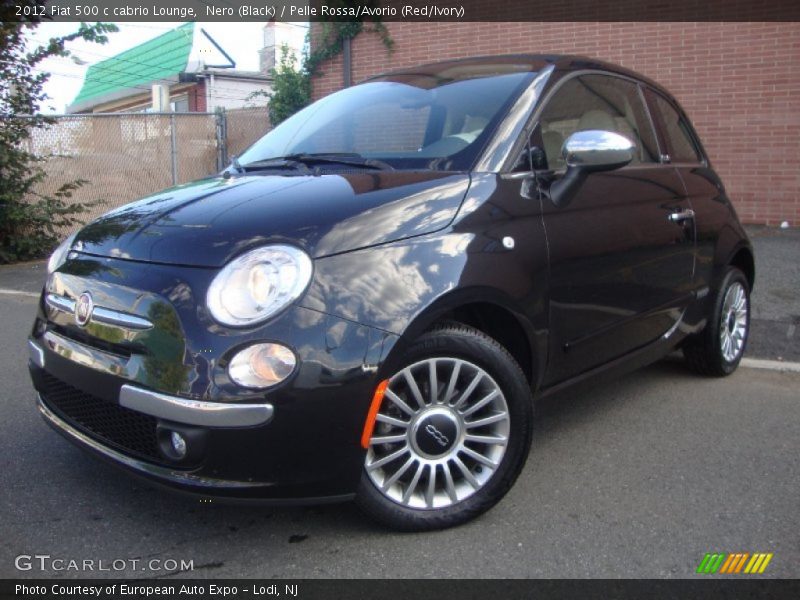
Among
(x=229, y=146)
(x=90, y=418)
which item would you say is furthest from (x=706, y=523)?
(x=229, y=146)

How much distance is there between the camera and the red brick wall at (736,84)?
966 cm

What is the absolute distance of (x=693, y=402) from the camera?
432cm

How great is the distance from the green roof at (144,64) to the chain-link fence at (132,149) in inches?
508

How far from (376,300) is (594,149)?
1.24 metres

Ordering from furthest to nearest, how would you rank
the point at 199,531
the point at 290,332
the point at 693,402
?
1. the point at 693,402
2. the point at 199,531
3. the point at 290,332

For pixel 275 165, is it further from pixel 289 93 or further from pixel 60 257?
pixel 289 93

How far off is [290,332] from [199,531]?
91cm

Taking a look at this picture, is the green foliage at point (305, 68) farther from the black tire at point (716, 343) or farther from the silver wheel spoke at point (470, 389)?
the silver wheel spoke at point (470, 389)

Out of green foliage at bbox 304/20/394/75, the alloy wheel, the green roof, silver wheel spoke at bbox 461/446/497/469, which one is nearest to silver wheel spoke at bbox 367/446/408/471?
silver wheel spoke at bbox 461/446/497/469

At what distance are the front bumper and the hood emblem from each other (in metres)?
0.09

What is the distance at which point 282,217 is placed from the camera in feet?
8.41

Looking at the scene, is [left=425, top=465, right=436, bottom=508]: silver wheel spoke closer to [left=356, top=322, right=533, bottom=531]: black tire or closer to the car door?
[left=356, top=322, right=533, bottom=531]: black tire
